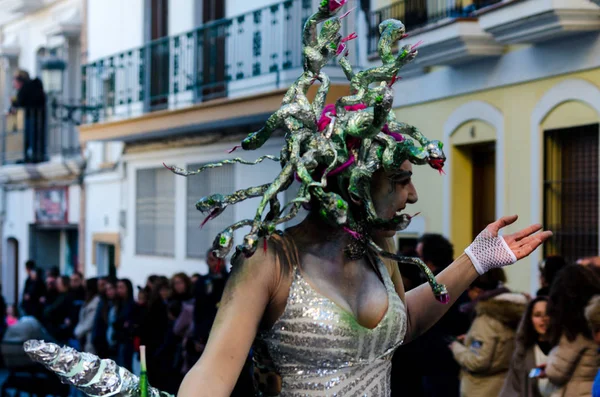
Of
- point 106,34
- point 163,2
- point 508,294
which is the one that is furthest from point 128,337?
point 106,34

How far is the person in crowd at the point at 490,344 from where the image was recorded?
7152mm

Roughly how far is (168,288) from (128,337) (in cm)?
62

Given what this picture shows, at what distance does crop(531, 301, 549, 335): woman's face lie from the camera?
260 inches

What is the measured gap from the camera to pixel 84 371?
2.99m

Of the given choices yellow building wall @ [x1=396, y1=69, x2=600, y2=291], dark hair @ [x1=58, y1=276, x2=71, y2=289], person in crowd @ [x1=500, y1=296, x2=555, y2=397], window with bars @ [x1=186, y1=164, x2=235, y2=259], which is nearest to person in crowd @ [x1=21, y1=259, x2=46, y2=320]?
dark hair @ [x1=58, y1=276, x2=71, y2=289]

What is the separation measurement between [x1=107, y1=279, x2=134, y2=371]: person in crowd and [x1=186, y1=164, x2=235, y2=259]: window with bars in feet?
13.8

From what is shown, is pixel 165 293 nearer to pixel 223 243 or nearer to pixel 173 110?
pixel 173 110

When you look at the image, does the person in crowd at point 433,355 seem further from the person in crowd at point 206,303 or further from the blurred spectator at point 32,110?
the blurred spectator at point 32,110

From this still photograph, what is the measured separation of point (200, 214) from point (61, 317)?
9.91ft

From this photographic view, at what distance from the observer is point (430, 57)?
1196 centimetres

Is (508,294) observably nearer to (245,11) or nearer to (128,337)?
(128,337)

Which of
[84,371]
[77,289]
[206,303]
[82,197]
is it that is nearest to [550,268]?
[206,303]

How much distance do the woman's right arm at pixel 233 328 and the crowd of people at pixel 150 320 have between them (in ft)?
16.8

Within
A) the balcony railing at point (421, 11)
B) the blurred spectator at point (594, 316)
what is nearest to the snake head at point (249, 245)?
the blurred spectator at point (594, 316)
